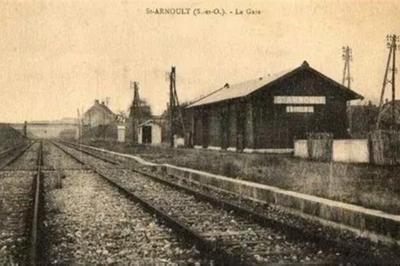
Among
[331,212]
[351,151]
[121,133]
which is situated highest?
[121,133]

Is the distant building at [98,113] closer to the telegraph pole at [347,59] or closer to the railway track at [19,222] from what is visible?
the telegraph pole at [347,59]

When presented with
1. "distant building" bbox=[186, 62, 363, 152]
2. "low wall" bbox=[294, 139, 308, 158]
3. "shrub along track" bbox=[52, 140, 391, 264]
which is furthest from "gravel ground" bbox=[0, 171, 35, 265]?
"distant building" bbox=[186, 62, 363, 152]

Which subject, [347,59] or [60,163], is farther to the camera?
[347,59]

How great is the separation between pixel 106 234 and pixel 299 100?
22520 millimetres

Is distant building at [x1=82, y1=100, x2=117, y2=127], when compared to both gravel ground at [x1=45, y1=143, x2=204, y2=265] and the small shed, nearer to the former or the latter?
the small shed

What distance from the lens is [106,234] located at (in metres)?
7.38

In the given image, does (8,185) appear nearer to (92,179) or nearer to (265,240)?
(92,179)

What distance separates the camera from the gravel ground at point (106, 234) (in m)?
5.97

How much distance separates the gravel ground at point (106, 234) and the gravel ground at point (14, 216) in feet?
1.17

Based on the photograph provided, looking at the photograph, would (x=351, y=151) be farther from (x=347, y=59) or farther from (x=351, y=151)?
(x=347, y=59)

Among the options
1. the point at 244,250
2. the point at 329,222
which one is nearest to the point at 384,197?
the point at 329,222

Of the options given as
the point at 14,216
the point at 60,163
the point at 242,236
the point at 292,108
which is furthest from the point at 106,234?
the point at 292,108

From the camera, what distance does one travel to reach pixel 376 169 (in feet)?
50.1

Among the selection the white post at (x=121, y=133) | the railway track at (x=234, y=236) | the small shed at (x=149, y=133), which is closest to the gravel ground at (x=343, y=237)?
the railway track at (x=234, y=236)
